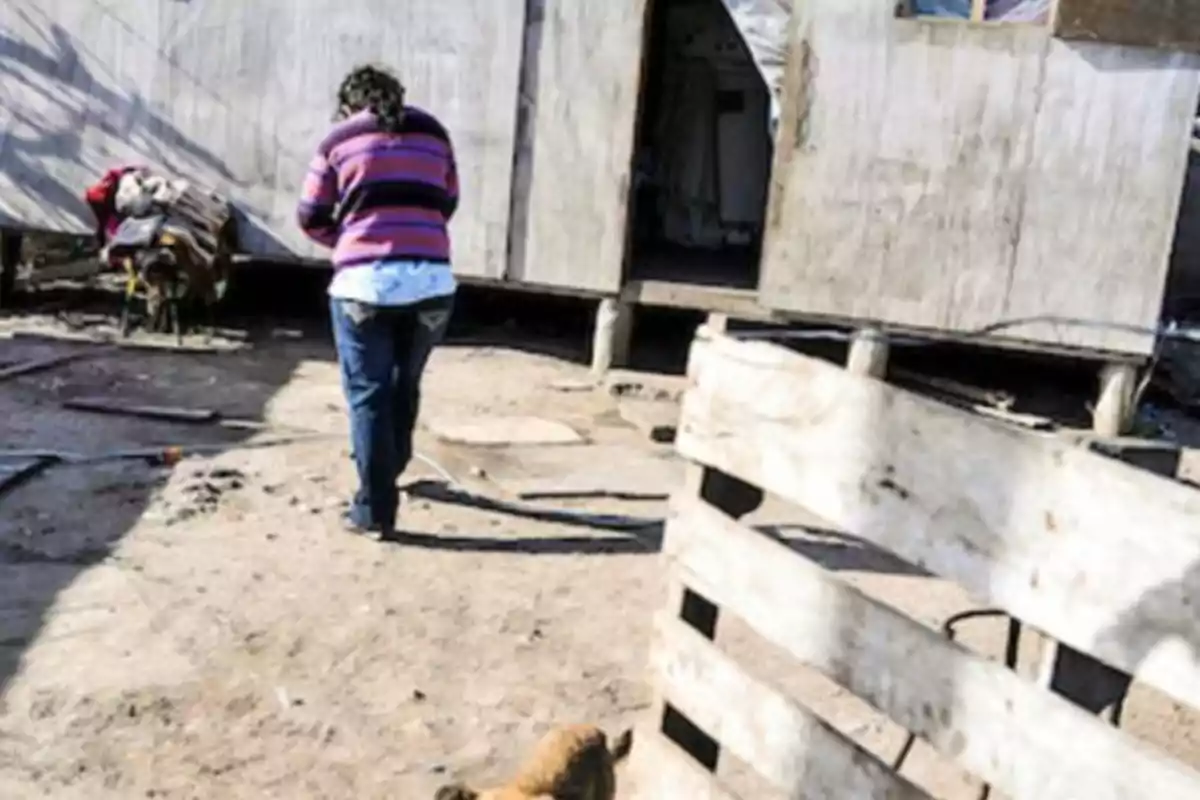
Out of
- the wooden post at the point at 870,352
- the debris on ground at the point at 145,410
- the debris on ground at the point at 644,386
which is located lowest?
the debris on ground at the point at 145,410

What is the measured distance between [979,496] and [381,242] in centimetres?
408

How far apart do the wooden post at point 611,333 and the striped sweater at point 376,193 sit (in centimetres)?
415

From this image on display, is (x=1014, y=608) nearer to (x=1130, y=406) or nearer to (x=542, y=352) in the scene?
(x=1130, y=406)

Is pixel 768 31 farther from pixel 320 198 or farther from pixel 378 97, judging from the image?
pixel 320 198

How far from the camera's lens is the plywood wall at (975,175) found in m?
9.76

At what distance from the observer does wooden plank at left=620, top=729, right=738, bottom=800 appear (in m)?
3.60

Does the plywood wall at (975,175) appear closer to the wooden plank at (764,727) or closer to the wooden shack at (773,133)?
the wooden shack at (773,133)

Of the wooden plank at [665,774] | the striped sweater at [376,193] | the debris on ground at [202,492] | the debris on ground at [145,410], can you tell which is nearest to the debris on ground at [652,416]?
the debris on ground at [145,410]

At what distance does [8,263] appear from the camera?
11.3 m

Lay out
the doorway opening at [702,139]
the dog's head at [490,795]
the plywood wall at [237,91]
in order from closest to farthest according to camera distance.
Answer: the dog's head at [490,795], the plywood wall at [237,91], the doorway opening at [702,139]

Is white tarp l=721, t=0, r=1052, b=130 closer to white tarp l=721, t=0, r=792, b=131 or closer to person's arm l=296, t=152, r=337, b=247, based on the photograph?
white tarp l=721, t=0, r=792, b=131

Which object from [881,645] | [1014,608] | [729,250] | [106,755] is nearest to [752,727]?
[881,645]

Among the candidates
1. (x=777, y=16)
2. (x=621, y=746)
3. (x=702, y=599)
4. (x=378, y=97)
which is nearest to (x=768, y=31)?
(x=777, y=16)

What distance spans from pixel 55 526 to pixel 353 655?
67.2 inches
